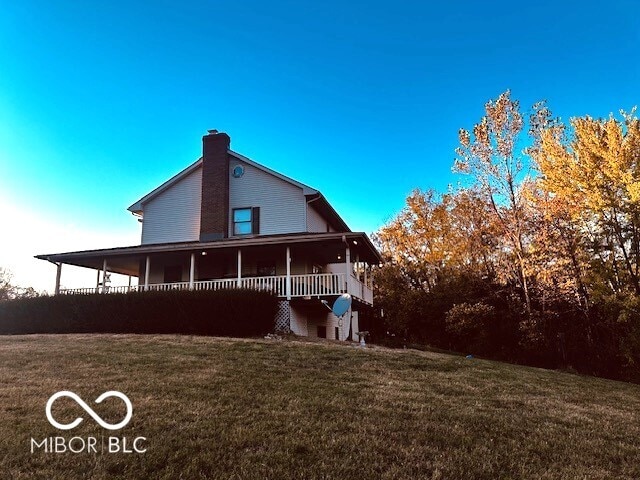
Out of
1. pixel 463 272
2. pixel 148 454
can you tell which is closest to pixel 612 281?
pixel 463 272

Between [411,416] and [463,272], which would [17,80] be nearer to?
[411,416]

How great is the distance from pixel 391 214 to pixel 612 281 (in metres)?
15.2

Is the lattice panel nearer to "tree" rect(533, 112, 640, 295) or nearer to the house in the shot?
the house

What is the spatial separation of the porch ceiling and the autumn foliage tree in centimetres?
606

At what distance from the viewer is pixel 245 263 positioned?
67.2 feet

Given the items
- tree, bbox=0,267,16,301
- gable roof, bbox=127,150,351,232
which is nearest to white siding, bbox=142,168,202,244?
gable roof, bbox=127,150,351,232

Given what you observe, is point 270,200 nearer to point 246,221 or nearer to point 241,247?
point 246,221

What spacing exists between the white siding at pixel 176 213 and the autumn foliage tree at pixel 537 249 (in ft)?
40.9

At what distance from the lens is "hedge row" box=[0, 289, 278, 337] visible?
572 inches

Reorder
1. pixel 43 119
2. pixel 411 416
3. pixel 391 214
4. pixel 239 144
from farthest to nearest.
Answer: pixel 391 214
pixel 239 144
pixel 43 119
pixel 411 416

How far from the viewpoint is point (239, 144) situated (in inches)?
901

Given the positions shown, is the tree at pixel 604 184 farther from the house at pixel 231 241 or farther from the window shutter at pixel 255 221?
the window shutter at pixel 255 221

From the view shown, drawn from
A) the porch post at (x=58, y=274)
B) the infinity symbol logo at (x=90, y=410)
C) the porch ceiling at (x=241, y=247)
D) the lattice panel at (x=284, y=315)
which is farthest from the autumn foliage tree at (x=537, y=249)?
the porch post at (x=58, y=274)

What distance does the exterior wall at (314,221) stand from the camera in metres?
21.4
